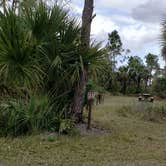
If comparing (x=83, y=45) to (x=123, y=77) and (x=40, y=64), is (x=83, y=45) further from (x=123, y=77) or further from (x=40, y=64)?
(x=123, y=77)

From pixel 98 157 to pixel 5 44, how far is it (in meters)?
3.56

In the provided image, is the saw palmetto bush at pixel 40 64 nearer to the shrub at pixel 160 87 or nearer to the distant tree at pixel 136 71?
the shrub at pixel 160 87

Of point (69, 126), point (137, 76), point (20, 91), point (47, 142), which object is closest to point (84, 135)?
point (69, 126)

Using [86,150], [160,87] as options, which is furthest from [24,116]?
[160,87]

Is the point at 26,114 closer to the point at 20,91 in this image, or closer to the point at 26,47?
the point at 20,91

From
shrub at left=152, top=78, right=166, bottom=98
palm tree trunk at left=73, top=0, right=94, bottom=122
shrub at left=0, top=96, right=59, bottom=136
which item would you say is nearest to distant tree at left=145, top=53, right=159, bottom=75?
shrub at left=152, top=78, right=166, bottom=98

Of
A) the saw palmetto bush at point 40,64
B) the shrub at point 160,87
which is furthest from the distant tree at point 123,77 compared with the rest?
the saw palmetto bush at point 40,64

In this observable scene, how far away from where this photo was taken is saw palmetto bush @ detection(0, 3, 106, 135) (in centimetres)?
812

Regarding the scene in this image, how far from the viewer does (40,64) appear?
8648 mm

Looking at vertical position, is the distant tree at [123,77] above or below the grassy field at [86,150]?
above

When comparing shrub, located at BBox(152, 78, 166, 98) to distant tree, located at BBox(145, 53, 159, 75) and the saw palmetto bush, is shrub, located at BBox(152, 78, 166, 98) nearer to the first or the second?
distant tree, located at BBox(145, 53, 159, 75)

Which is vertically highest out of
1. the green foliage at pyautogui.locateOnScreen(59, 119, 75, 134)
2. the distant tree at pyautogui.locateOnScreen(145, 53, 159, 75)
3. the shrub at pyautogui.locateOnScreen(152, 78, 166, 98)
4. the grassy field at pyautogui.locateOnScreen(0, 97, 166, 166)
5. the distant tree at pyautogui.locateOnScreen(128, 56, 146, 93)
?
the distant tree at pyautogui.locateOnScreen(145, 53, 159, 75)

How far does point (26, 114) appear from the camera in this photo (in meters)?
7.98

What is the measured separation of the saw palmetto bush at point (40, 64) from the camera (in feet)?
26.7
